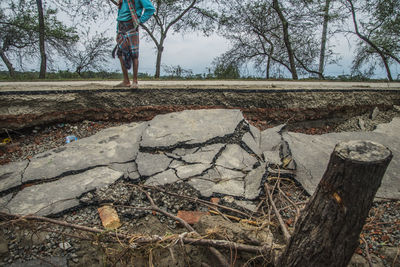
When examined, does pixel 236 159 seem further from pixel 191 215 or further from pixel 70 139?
pixel 70 139

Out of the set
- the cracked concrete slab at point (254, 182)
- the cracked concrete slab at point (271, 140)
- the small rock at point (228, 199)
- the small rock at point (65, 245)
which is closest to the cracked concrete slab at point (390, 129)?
the cracked concrete slab at point (271, 140)

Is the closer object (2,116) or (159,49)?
(2,116)

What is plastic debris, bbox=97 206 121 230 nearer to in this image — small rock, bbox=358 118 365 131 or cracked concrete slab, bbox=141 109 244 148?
cracked concrete slab, bbox=141 109 244 148

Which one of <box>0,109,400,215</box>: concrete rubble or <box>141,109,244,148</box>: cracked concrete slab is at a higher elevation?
<box>141,109,244,148</box>: cracked concrete slab

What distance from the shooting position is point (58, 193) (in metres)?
1.97

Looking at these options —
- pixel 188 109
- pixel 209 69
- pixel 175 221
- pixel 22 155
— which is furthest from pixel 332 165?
pixel 209 69

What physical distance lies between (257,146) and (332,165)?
1.81 meters

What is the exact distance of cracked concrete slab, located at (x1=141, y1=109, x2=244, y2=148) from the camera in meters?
2.63

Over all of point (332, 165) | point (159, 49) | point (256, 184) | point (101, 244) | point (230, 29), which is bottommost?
point (101, 244)

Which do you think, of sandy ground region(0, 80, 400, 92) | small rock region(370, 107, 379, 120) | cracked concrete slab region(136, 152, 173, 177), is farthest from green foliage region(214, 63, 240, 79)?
cracked concrete slab region(136, 152, 173, 177)

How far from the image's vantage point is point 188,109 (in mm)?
3533

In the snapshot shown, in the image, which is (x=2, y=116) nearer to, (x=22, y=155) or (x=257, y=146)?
(x=22, y=155)

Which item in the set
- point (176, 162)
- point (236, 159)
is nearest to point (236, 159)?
point (236, 159)

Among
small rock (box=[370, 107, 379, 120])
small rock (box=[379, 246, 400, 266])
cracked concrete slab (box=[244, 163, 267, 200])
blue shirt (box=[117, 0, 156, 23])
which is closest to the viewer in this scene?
small rock (box=[379, 246, 400, 266])
